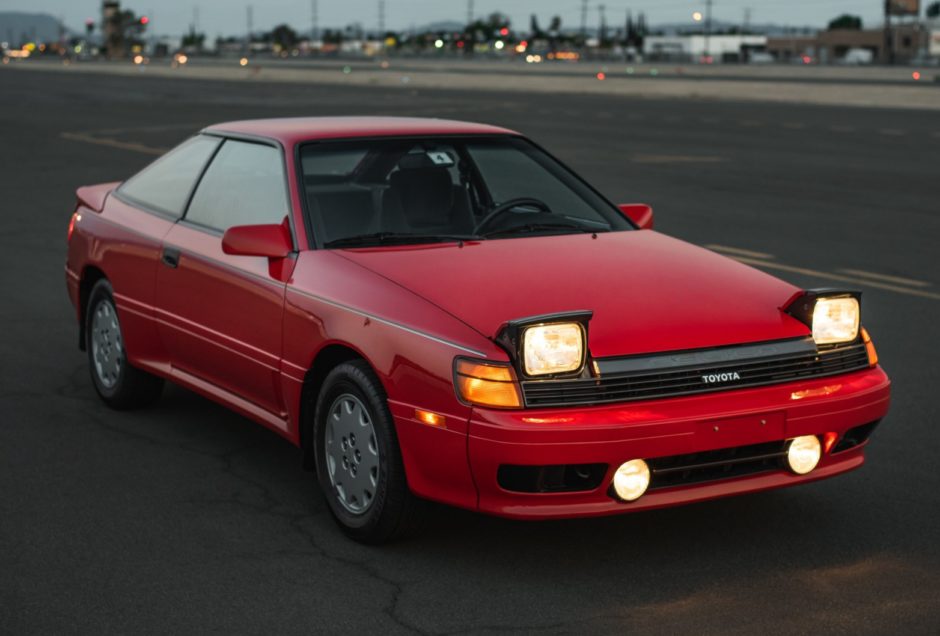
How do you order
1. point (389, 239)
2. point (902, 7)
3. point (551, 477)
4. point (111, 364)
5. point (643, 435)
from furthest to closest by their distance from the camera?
point (902, 7), point (111, 364), point (389, 239), point (551, 477), point (643, 435)

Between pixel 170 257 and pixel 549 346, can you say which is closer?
pixel 549 346

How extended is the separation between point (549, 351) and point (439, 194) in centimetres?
166

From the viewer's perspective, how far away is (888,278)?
36.6 ft

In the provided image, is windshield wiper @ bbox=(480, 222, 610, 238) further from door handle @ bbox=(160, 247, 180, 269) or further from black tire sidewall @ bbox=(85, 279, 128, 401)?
black tire sidewall @ bbox=(85, 279, 128, 401)

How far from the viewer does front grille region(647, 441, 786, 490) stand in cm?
462

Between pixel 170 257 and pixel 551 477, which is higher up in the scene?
pixel 170 257

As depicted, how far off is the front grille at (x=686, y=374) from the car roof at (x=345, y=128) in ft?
6.42

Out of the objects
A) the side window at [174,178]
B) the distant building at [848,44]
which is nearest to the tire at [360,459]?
the side window at [174,178]

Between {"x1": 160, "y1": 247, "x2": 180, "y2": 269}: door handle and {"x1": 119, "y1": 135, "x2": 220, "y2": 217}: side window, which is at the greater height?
{"x1": 119, "y1": 135, "x2": 220, "y2": 217}: side window

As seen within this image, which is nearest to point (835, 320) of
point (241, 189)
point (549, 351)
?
point (549, 351)

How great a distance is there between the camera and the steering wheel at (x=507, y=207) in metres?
5.90

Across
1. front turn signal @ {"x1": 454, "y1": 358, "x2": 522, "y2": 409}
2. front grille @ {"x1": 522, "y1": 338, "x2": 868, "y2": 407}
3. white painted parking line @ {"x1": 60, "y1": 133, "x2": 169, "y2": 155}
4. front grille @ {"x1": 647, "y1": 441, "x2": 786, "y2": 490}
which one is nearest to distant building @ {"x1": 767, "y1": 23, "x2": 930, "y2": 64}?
white painted parking line @ {"x1": 60, "y1": 133, "x2": 169, "y2": 155}

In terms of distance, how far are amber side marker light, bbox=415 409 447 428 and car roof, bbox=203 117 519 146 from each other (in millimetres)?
1759

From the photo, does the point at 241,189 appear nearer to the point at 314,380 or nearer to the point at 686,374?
the point at 314,380
